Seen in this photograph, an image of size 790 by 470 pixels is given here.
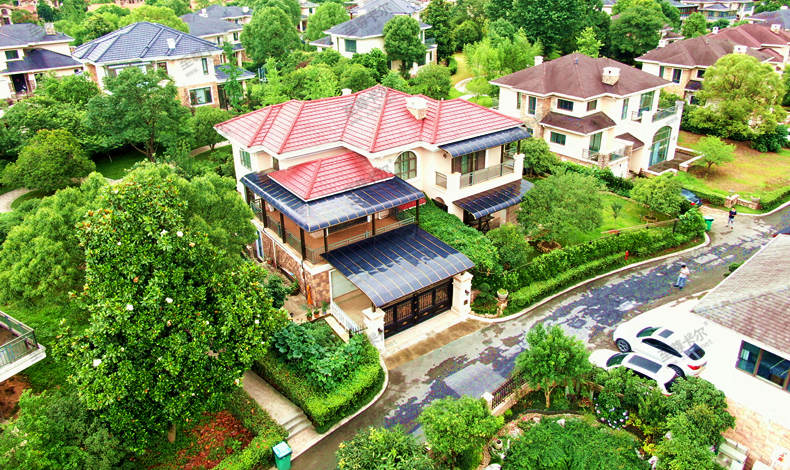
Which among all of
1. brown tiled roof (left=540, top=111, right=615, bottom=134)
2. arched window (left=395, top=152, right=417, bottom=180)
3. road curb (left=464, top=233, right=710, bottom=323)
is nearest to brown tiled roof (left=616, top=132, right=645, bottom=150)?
brown tiled roof (left=540, top=111, right=615, bottom=134)

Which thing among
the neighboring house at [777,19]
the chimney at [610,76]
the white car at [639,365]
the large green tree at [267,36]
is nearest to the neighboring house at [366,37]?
the large green tree at [267,36]

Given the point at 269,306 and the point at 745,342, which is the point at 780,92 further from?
the point at 269,306

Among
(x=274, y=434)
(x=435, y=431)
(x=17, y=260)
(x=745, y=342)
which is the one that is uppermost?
(x=17, y=260)

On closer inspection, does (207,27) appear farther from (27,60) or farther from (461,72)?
(461,72)

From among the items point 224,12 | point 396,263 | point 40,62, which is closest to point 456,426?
point 396,263

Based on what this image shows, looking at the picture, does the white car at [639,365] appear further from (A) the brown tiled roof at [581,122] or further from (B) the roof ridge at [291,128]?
(A) the brown tiled roof at [581,122]

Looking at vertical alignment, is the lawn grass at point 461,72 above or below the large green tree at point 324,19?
below

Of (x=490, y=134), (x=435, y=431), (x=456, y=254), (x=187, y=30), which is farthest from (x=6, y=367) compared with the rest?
(x=187, y=30)
